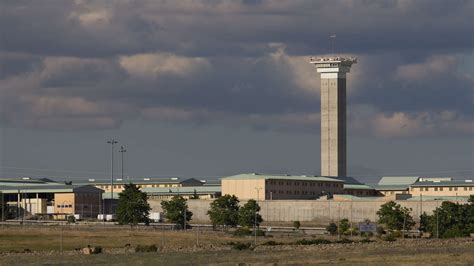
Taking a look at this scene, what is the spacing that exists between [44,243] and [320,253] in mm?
45628

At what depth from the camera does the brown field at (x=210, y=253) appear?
356 feet

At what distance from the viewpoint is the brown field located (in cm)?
10850

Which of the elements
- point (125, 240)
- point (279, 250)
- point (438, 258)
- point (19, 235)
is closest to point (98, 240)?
point (125, 240)

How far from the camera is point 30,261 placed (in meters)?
114

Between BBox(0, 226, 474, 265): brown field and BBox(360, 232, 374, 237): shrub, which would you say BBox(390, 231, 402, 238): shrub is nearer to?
BBox(360, 232, 374, 237): shrub

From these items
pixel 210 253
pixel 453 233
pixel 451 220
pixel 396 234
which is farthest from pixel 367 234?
pixel 210 253

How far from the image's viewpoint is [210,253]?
408 feet

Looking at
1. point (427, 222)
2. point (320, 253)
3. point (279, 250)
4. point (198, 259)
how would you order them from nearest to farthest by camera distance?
point (198, 259) → point (320, 253) → point (279, 250) → point (427, 222)

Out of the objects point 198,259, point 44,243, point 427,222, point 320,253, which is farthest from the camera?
point 427,222

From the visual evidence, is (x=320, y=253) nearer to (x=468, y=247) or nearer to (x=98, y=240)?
(x=468, y=247)

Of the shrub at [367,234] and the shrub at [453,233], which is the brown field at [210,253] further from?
the shrub at [453,233]

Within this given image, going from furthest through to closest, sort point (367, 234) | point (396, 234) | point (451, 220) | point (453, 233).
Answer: point (451, 220), point (367, 234), point (396, 234), point (453, 233)

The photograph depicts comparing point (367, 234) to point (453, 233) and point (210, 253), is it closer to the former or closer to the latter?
point (453, 233)

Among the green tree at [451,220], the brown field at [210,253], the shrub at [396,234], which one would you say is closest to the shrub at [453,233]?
the green tree at [451,220]
